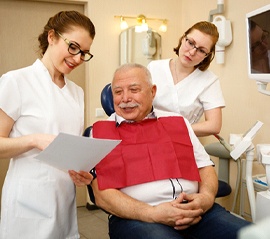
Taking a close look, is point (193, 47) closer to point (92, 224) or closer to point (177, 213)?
point (177, 213)

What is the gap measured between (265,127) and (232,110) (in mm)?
405

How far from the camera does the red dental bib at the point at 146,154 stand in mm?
1442

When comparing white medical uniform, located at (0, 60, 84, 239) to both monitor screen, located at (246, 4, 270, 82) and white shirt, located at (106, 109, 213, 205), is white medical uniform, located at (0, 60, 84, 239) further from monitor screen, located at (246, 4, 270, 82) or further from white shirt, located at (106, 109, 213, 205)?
monitor screen, located at (246, 4, 270, 82)

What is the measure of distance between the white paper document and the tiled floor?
1777 mm

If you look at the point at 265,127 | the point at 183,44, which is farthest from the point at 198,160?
A: the point at 265,127

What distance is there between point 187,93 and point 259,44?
453mm

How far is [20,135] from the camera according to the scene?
4.09 feet

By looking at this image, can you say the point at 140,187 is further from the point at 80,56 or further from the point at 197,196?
the point at 80,56

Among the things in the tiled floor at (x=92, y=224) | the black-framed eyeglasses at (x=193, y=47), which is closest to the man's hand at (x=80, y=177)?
the black-framed eyeglasses at (x=193, y=47)

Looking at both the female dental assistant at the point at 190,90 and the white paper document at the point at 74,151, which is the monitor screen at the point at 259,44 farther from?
the white paper document at the point at 74,151

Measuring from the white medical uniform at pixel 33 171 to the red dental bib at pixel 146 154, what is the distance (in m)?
0.22

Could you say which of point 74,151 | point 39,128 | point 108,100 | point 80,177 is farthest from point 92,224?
point 74,151

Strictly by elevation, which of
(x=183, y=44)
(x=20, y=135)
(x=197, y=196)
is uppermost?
(x=183, y=44)

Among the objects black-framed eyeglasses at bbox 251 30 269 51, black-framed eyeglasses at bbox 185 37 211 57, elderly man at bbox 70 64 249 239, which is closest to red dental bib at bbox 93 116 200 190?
elderly man at bbox 70 64 249 239
